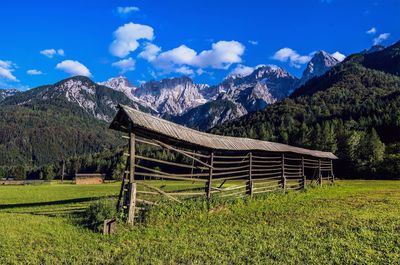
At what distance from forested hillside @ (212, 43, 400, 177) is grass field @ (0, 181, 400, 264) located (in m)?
54.3

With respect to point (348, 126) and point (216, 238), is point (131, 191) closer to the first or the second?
point (216, 238)

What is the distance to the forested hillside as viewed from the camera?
68.5 meters

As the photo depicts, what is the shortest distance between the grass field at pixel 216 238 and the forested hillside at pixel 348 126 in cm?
5428

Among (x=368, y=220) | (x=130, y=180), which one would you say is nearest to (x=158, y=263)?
(x=130, y=180)

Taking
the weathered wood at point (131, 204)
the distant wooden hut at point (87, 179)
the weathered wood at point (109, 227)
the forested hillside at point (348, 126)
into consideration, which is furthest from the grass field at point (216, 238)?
the distant wooden hut at point (87, 179)

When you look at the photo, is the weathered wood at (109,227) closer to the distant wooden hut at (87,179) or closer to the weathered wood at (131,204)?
the weathered wood at (131,204)

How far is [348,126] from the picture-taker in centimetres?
10775

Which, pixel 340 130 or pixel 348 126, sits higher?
pixel 348 126

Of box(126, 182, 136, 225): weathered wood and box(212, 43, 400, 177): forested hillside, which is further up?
box(212, 43, 400, 177): forested hillside

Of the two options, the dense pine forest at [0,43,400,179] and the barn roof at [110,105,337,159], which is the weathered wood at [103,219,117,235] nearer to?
the barn roof at [110,105,337,159]

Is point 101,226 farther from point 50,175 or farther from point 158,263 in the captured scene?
point 50,175

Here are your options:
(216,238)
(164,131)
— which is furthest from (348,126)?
(216,238)

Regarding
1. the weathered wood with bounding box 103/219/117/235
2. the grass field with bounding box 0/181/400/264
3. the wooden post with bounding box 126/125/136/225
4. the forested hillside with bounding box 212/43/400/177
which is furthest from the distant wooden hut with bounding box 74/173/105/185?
the weathered wood with bounding box 103/219/117/235

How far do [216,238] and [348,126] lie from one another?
4238 inches
